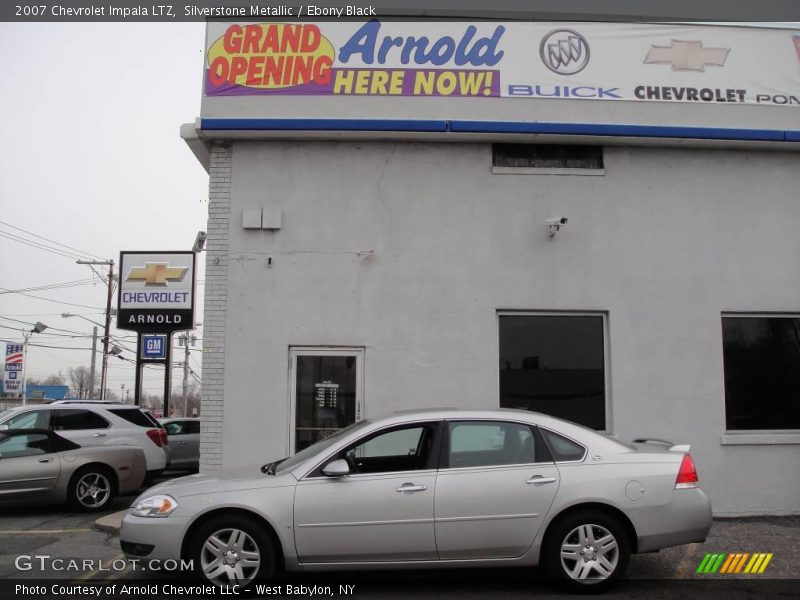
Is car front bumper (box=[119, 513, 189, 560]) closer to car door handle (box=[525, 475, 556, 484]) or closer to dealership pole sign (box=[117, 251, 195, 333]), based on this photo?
car door handle (box=[525, 475, 556, 484])

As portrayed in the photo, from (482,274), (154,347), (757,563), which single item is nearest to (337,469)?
(757,563)

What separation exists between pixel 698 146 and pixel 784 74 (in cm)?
163

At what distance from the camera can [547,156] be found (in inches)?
391

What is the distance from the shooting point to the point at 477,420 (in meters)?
6.27

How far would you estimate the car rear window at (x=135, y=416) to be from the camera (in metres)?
11.8

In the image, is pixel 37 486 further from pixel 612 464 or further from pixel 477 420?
pixel 612 464

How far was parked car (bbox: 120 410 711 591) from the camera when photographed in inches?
229

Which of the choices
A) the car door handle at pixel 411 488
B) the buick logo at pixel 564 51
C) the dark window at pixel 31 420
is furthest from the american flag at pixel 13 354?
the car door handle at pixel 411 488

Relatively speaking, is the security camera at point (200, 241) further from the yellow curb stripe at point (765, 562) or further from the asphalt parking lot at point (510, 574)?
the yellow curb stripe at point (765, 562)

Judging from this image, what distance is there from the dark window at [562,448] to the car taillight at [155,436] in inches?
304

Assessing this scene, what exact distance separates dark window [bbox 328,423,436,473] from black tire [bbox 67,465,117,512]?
6003 mm

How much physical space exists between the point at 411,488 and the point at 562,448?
1306mm

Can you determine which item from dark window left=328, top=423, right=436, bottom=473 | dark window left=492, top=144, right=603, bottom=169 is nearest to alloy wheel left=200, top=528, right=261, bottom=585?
dark window left=328, top=423, right=436, bottom=473

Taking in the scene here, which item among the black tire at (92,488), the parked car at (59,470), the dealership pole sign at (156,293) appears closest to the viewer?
the parked car at (59,470)
